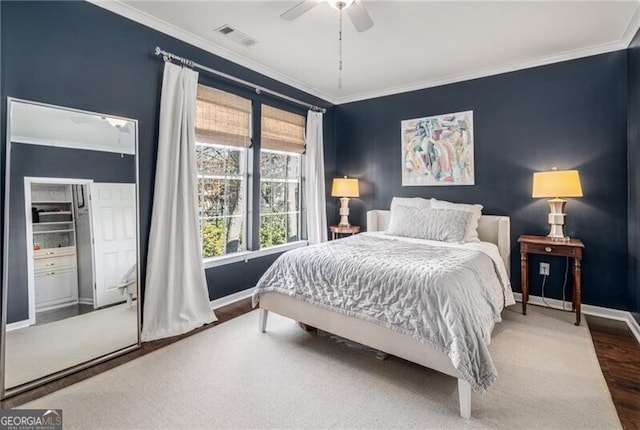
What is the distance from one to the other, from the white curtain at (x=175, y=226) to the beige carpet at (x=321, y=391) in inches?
13.7

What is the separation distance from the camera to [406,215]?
3.80 meters

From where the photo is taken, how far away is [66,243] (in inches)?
88.4

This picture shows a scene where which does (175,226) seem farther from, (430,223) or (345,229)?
(430,223)

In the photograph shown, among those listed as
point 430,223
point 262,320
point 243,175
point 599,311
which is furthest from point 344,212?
point 599,311

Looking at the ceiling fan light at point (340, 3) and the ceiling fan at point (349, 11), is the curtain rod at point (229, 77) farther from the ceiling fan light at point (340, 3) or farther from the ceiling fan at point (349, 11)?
the ceiling fan light at point (340, 3)

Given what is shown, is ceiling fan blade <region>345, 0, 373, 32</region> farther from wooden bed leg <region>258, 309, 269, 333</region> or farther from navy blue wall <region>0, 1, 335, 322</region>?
wooden bed leg <region>258, 309, 269, 333</region>

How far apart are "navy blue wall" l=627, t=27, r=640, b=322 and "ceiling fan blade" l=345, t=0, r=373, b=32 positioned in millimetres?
2501

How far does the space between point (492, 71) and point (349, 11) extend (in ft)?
8.15

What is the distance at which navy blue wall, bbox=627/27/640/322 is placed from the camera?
279 centimetres

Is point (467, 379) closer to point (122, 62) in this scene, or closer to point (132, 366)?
point (132, 366)

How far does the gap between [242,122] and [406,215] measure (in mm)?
2203

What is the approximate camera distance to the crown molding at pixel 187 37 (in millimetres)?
2516

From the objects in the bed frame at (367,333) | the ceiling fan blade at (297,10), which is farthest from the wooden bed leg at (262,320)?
the ceiling fan blade at (297,10)

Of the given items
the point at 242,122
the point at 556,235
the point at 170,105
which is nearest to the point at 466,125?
the point at 556,235
